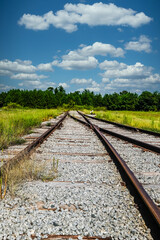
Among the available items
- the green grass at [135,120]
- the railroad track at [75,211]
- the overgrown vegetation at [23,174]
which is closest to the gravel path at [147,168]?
the railroad track at [75,211]

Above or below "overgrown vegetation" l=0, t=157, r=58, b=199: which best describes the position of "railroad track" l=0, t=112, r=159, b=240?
below

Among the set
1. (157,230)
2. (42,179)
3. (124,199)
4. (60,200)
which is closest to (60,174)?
(42,179)

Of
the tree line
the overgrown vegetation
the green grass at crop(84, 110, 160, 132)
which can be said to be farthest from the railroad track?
the tree line

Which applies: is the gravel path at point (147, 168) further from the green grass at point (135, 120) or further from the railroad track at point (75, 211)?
the green grass at point (135, 120)

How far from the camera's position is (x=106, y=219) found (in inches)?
74.8

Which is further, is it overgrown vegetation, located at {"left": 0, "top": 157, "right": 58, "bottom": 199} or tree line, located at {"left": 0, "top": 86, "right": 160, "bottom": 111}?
tree line, located at {"left": 0, "top": 86, "right": 160, "bottom": 111}

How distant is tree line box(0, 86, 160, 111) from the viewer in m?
80.1

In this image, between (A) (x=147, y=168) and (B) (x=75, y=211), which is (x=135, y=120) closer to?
(A) (x=147, y=168)

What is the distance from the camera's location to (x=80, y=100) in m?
83.6

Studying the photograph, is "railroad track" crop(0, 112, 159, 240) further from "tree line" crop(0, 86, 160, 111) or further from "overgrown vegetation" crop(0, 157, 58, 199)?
"tree line" crop(0, 86, 160, 111)

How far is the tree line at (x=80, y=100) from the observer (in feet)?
263

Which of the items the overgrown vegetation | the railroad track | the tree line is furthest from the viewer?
the tree line

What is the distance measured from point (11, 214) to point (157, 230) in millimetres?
1281

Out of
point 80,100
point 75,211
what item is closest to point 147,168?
point 75,211
